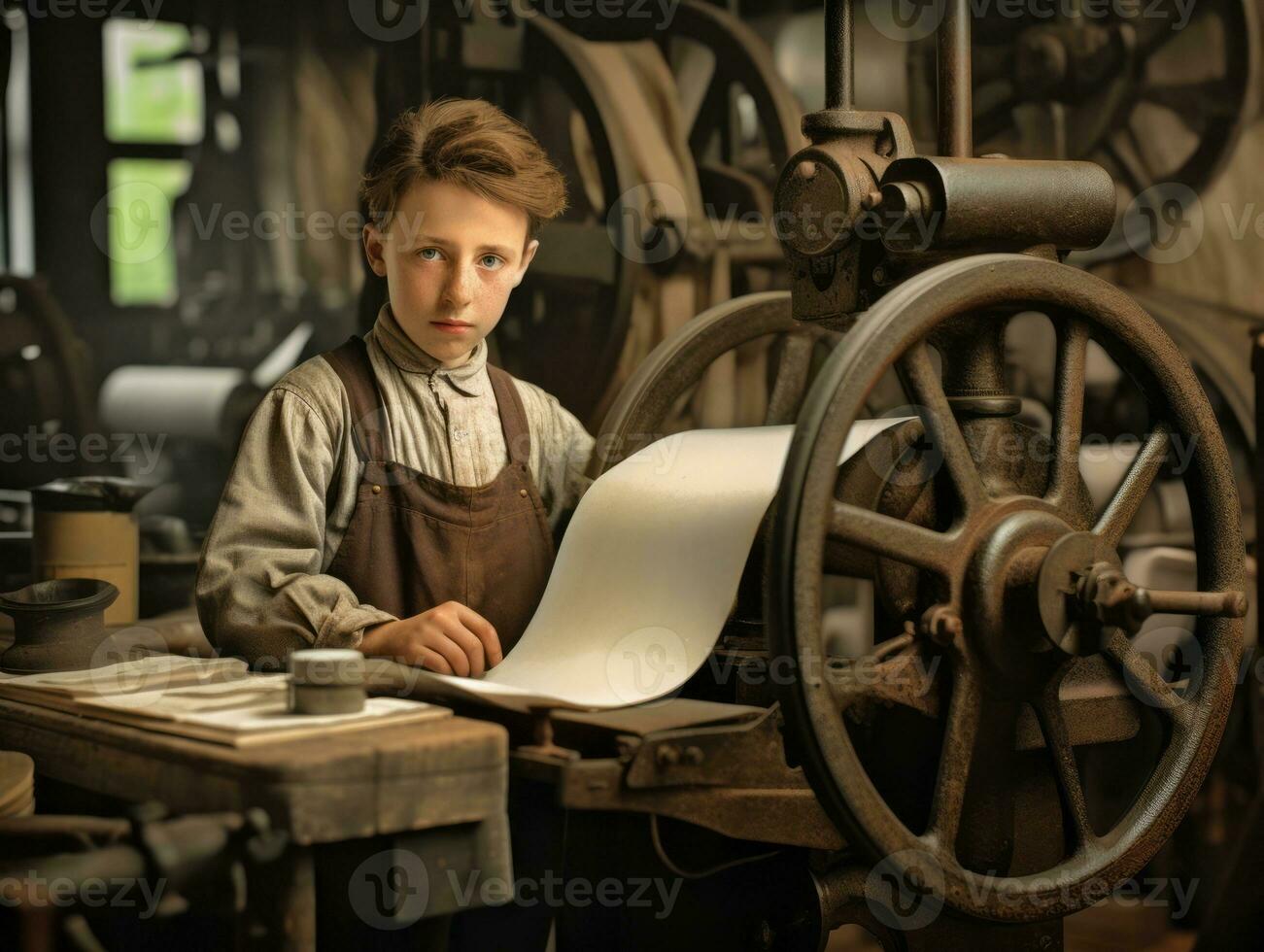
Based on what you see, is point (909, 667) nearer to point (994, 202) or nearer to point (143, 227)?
point (994, 202)

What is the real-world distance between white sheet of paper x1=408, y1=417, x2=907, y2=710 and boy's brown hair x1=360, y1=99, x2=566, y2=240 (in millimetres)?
357

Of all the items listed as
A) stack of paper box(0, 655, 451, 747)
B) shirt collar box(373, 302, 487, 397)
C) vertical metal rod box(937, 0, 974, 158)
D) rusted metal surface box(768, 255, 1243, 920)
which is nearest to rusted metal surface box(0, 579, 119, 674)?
stack of paper box(0, 655, 451, 747)

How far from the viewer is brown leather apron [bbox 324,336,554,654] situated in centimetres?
175

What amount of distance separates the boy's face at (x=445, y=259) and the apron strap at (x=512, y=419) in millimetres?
114

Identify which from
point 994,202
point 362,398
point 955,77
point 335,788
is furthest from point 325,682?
point 955,77

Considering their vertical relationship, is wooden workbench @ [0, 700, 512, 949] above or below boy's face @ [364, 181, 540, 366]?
below

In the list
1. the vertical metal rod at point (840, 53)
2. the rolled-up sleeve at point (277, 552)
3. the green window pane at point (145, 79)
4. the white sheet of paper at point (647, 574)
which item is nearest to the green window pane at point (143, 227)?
the green window pane at point (145, 79)

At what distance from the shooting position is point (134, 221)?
2715 millimetres

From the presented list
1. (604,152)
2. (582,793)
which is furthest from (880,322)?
(604,152)

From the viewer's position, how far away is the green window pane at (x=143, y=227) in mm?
2684

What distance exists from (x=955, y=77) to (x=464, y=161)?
58cm

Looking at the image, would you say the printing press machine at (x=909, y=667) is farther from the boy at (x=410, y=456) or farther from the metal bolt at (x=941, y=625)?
the boy at (x=410, y=456)

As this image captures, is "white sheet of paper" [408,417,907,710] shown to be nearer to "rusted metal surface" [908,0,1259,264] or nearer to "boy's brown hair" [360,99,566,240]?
"boy's brown hair" [360,99,566,240]

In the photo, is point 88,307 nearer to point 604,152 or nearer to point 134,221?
point 134,221
